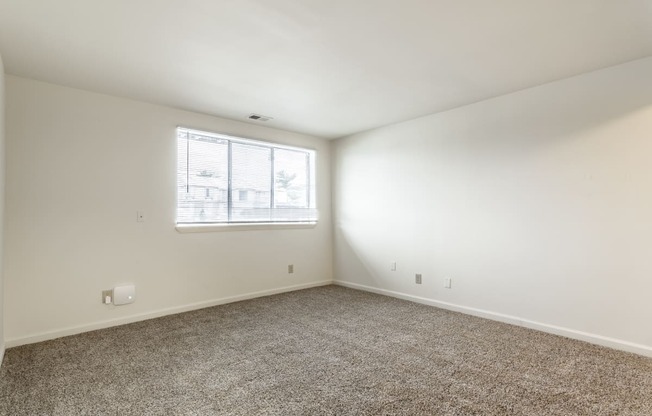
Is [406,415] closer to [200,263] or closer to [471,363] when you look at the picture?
[471,363]

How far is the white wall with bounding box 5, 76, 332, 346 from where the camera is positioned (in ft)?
9.87

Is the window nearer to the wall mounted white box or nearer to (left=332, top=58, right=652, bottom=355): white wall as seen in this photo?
the wall mounted white box

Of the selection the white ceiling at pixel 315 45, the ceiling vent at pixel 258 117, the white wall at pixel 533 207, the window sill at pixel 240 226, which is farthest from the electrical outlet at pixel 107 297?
the white wall at pixel 533 207

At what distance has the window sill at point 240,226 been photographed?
157 inches

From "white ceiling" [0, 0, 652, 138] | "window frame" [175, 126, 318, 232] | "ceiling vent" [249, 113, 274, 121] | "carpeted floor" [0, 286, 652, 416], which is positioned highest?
"ceiling vent" [249, 113, 274, 121]

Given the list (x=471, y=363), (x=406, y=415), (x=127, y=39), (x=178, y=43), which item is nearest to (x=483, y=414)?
(x=406, y=415)

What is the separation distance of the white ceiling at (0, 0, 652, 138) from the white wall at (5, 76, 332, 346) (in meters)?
0.31

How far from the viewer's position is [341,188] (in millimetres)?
5344

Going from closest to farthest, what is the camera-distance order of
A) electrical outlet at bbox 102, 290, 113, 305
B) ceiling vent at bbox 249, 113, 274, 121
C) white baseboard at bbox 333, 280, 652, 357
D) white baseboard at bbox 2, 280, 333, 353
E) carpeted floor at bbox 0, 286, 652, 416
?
carpeted floor at bbox 0, 286, 652, 416, white baseboard at bbox 333, 280, 652, 357, white baseboard at bbox 2, 280, 333, 353, electrical outlet at bbox 102, 290, 113, 305, ceiling vent at bbox 249, 113, 274, 121

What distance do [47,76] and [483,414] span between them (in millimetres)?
4154

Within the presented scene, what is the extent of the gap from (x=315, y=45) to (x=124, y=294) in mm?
3024

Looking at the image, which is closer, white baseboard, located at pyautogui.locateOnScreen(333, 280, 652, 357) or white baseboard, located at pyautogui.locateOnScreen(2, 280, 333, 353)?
white baseboard, located at pyautogui.locateOnScreen(333, 280, 652, 357)

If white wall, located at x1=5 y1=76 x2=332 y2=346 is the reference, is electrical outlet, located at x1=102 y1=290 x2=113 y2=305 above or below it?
below

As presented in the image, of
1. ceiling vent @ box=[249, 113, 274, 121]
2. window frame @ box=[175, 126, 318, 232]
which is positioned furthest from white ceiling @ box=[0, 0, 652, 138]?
window frame @ box=[175, 126, 318, 232]
